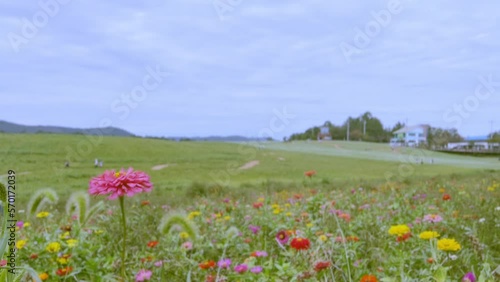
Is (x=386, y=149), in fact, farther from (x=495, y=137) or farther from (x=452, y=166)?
(x=495, y=137)

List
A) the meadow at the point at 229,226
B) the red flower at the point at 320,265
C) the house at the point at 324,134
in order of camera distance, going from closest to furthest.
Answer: the red flower at the point at 320,265
the meadow at the point at 229,226
the house at the point at 324,134

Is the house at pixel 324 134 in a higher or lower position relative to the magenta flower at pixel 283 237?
higher

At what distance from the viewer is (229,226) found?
302cm

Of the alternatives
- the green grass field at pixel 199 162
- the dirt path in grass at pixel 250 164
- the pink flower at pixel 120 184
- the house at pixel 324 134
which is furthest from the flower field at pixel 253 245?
the house at pixel 324 134

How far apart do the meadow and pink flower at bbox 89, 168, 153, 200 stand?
0.06 meters

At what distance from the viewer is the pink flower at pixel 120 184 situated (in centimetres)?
99

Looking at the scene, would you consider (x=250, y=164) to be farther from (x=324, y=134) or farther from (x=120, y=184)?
(x=120, y=184)

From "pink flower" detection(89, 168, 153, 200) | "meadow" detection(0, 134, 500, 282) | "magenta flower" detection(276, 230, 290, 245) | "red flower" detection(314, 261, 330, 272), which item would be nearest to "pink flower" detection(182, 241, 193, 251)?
"meadow" detection(0, 134, 500, 282)

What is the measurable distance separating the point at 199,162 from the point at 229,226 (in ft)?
18.7

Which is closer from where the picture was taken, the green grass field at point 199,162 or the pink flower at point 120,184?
the pink flower at point 120,184

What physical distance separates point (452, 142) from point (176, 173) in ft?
20.1

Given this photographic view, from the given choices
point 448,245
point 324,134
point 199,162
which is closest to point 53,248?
point 448,245

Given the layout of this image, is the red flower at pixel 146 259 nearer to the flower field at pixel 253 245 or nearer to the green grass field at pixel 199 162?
the flower field at pixel 253 245

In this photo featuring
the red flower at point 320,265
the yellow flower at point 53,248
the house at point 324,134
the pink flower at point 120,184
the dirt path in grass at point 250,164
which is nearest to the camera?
the pink flower at point 120,184
